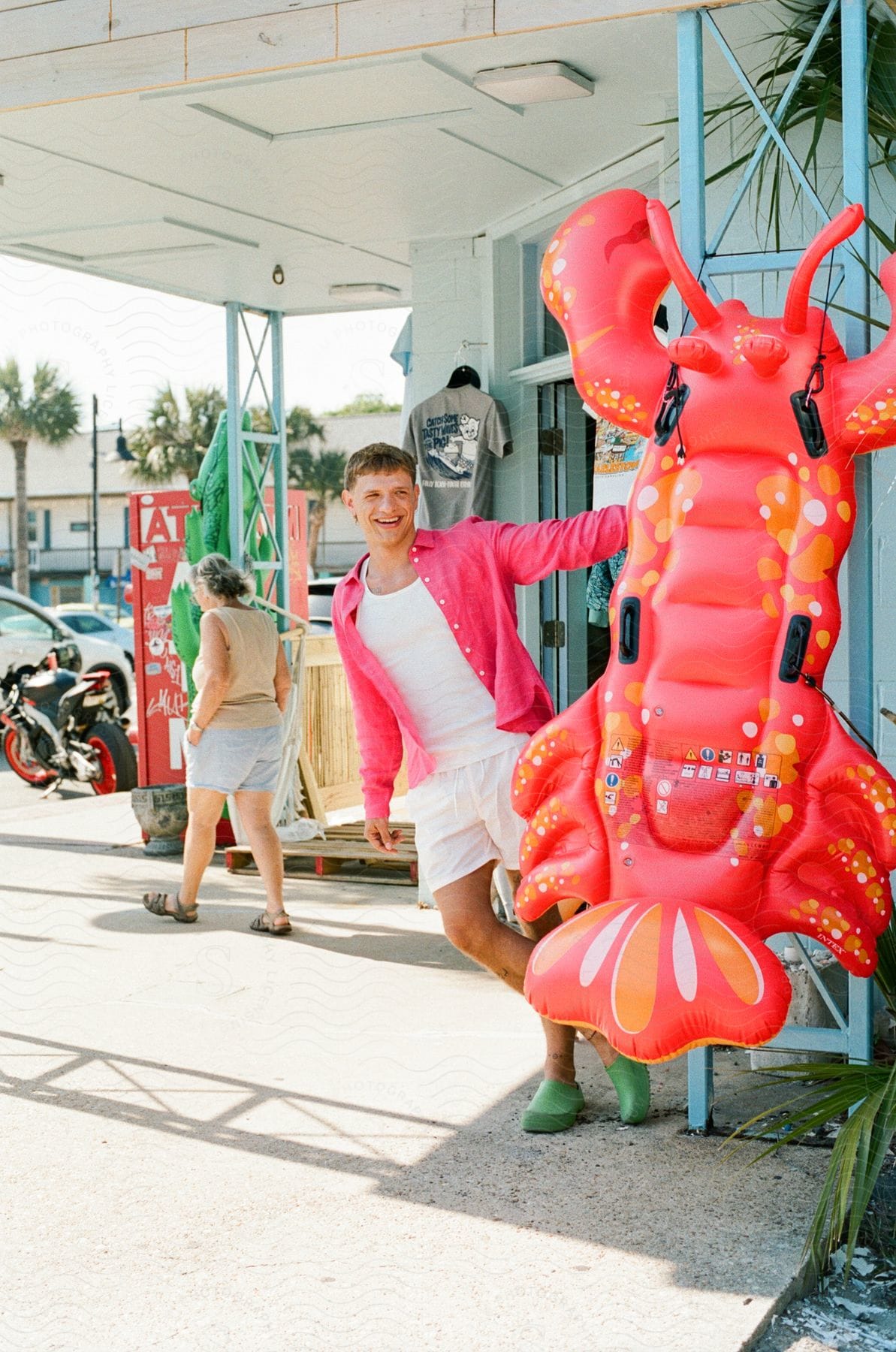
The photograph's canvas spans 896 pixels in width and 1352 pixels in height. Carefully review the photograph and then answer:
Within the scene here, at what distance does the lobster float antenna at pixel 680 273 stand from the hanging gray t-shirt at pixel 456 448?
109 inches

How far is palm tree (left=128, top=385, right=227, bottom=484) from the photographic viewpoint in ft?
122

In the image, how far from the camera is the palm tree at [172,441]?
122ft

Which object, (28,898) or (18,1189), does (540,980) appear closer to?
(18,1189)

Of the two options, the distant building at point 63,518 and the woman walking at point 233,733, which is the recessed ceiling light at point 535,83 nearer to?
the woman walking at point 233,733

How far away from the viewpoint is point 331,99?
13.7 feet

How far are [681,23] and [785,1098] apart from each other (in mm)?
2567

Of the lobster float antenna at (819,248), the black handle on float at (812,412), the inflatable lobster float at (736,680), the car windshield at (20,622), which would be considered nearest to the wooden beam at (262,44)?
the inflatable lobster float at (736,680)

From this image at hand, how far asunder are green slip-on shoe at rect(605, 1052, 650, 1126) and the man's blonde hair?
152cm

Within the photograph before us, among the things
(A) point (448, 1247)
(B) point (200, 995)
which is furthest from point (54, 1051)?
(A) point (448, 1247)

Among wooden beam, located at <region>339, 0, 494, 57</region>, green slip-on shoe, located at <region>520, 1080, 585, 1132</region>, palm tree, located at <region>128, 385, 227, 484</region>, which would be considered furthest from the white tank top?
Result: palm tree, located at <region>128, 385, 227, 484</region>

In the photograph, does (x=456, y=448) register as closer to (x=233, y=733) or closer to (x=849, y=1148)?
(x=233, y=733)

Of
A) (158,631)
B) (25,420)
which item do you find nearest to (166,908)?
(158,631)

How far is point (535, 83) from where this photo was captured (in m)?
3.99

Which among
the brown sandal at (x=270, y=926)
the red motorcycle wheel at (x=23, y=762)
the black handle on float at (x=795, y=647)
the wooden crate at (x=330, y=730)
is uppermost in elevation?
the black handle on float at (x=795, y=647)
